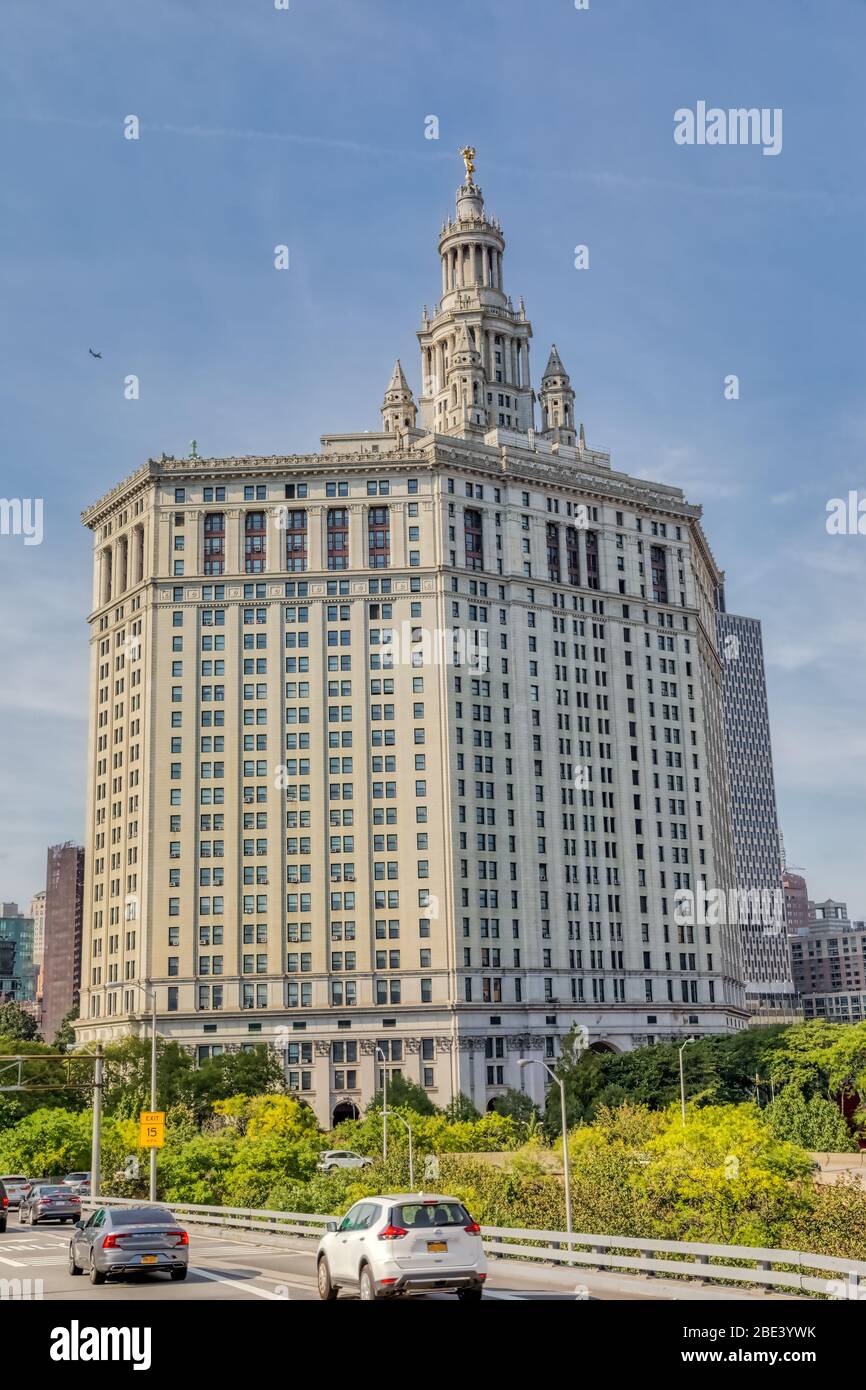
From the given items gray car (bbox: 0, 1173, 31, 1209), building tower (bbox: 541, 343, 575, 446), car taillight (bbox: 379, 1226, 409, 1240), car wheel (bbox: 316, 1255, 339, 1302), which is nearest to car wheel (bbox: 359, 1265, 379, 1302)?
car taillight (bbox: 379, 1226, 409, 1240)

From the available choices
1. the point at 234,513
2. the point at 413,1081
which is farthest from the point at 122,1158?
the point at 234,513

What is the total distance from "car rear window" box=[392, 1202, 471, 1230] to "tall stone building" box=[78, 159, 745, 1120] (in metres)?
100

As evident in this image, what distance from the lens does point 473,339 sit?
161 metres

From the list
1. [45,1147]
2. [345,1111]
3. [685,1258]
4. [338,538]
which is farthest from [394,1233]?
[338,538]

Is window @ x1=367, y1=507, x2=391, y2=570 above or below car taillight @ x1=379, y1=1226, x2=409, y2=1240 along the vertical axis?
above

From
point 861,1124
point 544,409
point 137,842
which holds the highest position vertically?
point 544,409

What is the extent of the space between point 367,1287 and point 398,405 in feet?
468

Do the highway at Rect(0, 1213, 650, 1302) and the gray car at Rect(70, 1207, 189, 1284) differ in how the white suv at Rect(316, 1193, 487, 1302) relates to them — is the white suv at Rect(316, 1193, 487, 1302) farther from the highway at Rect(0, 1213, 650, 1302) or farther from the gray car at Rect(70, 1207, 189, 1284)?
the gray car at Rect(70, 1207, 189, 1284)

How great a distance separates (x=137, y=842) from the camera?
132250 millimetres

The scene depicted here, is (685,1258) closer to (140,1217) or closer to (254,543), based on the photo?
(140,1217)

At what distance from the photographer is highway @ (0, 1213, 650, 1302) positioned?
25016 millimetres
